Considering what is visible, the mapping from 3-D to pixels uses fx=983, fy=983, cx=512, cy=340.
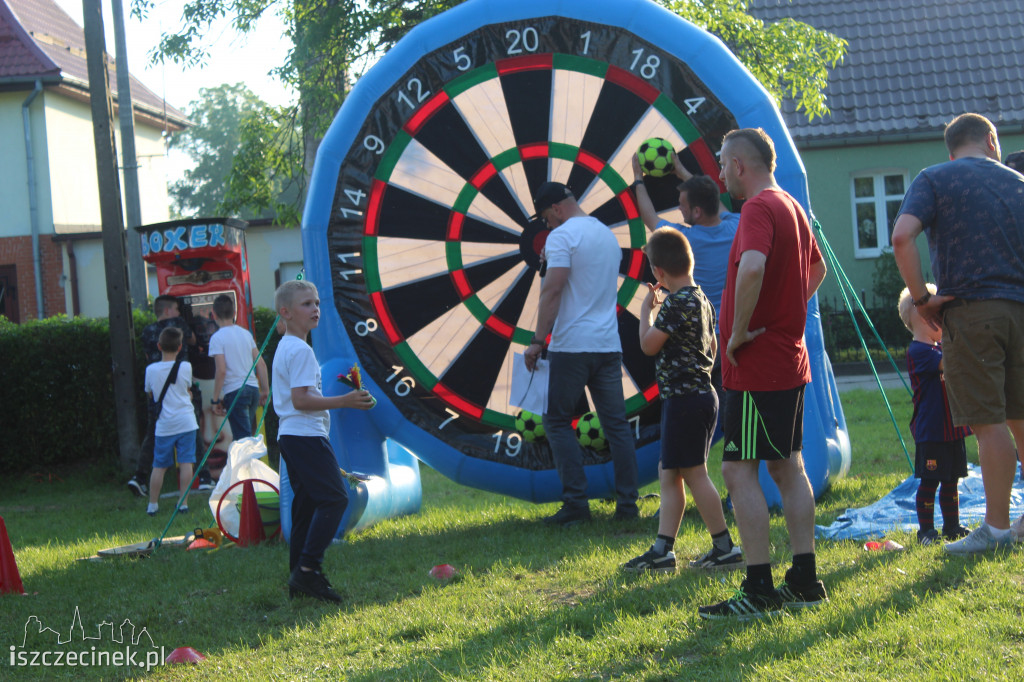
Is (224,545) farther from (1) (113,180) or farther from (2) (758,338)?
(1) (113,180)

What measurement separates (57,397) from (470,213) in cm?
560

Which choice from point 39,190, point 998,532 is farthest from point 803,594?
point 39,190

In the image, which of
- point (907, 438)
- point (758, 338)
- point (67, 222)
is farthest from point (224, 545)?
point (67, 222)

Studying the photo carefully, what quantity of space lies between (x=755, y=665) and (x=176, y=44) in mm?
11181

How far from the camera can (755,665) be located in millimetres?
2988

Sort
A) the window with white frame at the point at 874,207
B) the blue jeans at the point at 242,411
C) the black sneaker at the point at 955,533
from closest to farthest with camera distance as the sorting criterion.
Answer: the black sneaker at the point at 955,533 → the blue jeans at the point at 242,411 → the window with white frame at the point at 874,207

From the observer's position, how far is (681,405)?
436 centimetres

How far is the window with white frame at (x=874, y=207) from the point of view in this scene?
57.4 ft

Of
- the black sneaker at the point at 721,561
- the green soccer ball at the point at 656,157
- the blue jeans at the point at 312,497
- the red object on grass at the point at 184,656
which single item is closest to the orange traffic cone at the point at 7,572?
the blue jeans at the point at 312,497

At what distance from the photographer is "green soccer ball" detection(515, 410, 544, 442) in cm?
580

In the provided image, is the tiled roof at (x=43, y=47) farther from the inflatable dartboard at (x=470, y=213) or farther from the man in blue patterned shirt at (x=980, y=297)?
the man in blue patterned shirt at (x=980, y=297)

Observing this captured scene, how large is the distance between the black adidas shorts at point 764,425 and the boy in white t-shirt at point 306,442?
1.65 meters

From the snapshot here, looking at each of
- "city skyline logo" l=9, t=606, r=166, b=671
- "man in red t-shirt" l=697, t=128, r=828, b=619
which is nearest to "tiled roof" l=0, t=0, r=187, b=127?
"city skyline logo" l=9, t=606, r=166, b=671

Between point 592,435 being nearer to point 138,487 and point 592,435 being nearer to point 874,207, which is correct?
point 138,487
